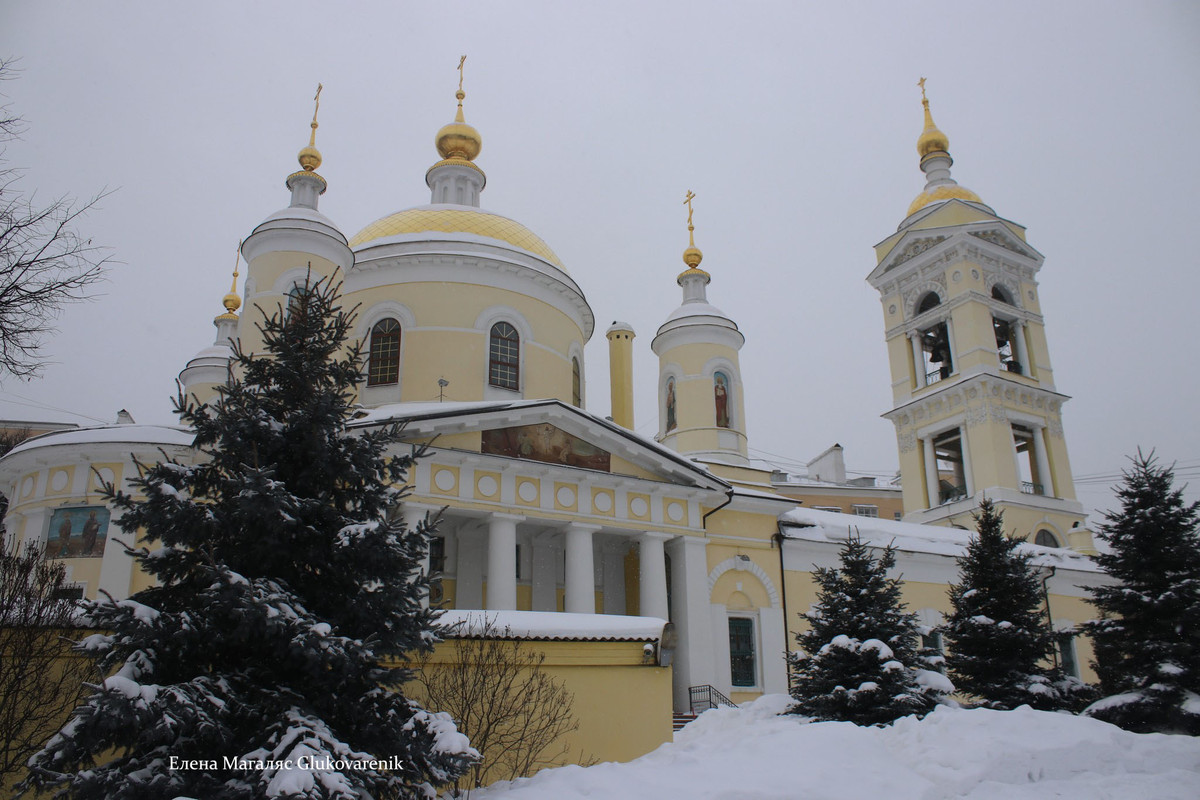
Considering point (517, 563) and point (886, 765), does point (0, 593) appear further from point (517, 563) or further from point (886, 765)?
point (517, 563)

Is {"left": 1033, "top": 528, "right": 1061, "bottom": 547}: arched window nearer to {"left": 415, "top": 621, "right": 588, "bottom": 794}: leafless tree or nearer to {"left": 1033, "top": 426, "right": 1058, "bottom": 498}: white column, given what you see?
{"left": 1033, "top": 426, "right": 1058, "bottom": 498}: white column

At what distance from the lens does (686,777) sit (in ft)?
26.8

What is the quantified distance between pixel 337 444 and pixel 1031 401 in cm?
3217

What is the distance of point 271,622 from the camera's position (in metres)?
6.17

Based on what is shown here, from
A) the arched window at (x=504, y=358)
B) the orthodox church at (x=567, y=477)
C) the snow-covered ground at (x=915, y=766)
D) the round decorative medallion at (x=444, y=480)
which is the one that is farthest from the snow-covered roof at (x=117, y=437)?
the snow-covered ground at (x=915, y=766)

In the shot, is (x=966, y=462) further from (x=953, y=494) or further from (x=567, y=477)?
(x=567, y=477)

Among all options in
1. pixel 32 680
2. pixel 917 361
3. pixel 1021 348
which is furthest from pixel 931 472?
pixel 32 680

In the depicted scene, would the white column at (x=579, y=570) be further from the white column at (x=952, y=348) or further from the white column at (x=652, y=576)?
the white column at (x=952, y=348)

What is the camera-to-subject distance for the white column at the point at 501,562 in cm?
1659

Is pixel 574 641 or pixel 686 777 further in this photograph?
pixel 574 641

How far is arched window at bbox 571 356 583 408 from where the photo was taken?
23.7 metres

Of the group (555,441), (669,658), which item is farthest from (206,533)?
(555,441)

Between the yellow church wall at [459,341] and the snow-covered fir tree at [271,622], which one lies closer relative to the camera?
the snow-covered fir tree at [271,622]

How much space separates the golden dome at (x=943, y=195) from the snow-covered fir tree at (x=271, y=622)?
33.3 m
